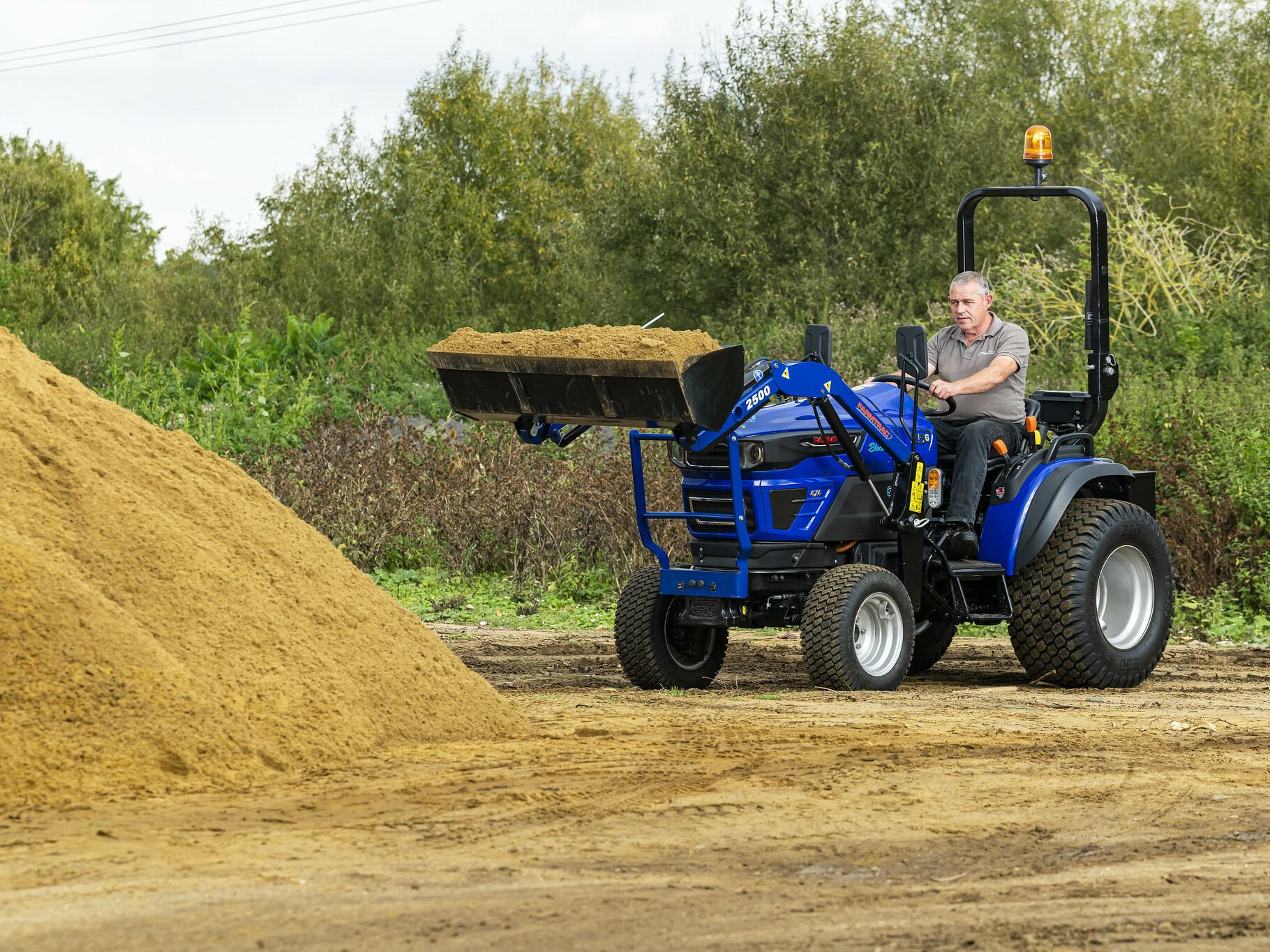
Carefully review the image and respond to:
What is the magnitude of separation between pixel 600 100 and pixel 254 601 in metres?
31.2

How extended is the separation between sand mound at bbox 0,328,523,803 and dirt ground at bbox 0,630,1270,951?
200 millimetres

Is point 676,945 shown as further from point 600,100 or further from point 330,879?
point 600,100

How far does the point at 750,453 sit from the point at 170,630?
Answer: 114 inches

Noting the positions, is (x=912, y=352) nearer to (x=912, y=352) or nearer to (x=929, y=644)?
(x=912, y=352)

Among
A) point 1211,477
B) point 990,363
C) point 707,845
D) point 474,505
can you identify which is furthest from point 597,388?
point 1211,477

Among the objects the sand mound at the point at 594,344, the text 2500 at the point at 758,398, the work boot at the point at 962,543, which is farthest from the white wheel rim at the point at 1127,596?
the sand mound at the point at 594,344

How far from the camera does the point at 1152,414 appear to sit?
11234 mm

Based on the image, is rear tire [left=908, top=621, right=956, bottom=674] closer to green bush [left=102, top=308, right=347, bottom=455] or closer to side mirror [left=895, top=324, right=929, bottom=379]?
side mirror [left=895, top=324, right=929, bottom=379]

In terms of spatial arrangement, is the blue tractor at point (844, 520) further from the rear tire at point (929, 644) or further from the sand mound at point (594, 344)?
the rear tire at point (929, 644)

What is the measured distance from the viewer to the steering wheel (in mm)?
6918

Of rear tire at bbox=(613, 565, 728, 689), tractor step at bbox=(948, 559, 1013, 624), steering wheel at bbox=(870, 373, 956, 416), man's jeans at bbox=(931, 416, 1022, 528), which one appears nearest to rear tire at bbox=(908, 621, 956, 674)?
tractor step at bbox=(948, 559, 1013, 624)

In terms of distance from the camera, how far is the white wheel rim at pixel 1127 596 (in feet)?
25.0

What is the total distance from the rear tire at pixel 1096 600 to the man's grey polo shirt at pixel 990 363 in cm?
69

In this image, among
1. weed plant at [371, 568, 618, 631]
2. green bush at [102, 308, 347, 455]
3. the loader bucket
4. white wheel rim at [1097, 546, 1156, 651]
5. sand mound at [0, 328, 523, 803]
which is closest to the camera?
sand mound at [0, 328, 523, 803]
